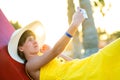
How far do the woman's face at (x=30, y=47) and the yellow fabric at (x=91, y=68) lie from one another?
9.3 inches

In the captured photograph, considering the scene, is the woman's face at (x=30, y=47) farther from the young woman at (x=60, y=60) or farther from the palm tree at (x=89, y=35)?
the palm tree at (x=89, y=35)

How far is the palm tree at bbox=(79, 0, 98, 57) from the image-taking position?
7.44 metres

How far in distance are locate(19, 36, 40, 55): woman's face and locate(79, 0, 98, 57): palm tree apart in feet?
10.5

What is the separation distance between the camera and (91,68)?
12.6 ft

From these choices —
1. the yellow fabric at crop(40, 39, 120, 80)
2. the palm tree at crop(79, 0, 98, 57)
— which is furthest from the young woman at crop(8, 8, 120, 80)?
the palm tree at crop(79, 0, 98, 57)

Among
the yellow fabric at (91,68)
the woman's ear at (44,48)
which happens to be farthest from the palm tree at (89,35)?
the yellow fabric at (91,68)

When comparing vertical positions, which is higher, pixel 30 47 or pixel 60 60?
pixel 30 47

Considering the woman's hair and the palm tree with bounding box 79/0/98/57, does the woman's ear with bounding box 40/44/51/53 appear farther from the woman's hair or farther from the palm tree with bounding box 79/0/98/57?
the palm tree with bounding box 79/0/98/57

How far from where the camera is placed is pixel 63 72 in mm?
4008

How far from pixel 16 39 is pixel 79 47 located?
5.74 m

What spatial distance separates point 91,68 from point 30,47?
749 mm

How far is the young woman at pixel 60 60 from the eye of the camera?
3.76 metres

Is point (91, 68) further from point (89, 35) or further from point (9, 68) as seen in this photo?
point (89, 35)

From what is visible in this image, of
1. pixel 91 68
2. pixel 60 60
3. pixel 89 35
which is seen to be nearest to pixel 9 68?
pixel 60 60
